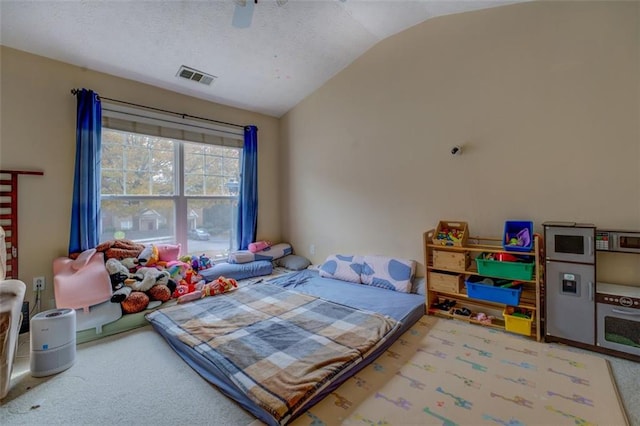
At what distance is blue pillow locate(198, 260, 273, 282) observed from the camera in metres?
3.42

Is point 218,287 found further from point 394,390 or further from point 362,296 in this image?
point 394,390

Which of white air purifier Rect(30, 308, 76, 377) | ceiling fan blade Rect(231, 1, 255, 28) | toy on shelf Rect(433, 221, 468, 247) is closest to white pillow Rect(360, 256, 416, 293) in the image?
toy on shelf Rect(433, 221, 468, 247)

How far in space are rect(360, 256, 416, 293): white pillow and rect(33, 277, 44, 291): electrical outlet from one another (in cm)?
314

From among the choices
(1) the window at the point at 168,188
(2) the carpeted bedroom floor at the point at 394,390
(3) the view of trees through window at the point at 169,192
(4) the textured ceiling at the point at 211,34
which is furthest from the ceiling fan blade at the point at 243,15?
(2) the carpeted bedroom floor at the point at 394,390

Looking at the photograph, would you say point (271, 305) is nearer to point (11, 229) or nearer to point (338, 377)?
point (338, 377)

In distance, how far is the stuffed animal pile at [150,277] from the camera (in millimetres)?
2648

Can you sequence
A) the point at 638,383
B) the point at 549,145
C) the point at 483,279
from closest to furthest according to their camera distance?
the point at 638,383, the point at 549,145, the point at 483,279

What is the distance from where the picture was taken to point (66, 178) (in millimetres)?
2803

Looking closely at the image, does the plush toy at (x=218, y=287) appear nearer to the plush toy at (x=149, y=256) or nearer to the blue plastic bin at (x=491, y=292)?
the plush toy at (x=149, y=256)

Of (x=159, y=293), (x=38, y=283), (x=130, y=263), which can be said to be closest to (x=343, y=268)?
(x=159, y=293)

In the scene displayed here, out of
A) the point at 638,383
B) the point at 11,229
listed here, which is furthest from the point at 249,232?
the point at 638,383

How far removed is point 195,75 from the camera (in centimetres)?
326

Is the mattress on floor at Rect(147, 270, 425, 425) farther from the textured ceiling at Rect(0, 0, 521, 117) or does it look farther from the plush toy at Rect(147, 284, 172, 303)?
the textured ceiling at Rect(0, 0, 521, 117)

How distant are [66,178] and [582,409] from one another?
4271 mm
